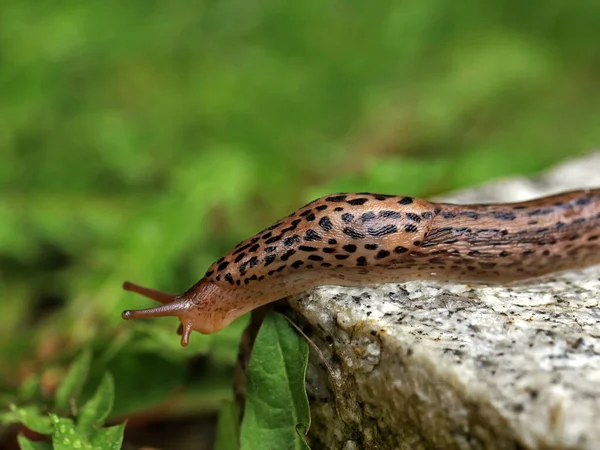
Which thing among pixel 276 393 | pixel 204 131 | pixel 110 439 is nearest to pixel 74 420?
pixel 110 439

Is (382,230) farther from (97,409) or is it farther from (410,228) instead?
(97,409)

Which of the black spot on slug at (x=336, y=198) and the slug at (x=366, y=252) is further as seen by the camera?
the black spot on slug at (x=336, y=198)

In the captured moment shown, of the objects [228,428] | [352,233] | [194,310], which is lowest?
[228,428]

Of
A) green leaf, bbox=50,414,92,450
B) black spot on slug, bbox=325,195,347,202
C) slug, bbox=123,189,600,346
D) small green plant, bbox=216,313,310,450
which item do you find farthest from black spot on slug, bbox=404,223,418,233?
green leaf, bbox=50,414,92,450

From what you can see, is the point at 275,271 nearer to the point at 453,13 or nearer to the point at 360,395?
the point at 360,395

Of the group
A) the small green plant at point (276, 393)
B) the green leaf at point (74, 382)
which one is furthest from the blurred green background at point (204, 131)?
the small green plant at point (276, 393)

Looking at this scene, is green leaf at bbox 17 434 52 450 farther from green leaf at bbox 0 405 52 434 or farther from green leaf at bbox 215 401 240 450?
green leaf at bbox 215 401 240 450

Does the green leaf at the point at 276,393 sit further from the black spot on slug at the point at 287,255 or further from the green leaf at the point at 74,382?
the green leaf at the point at 74,382
